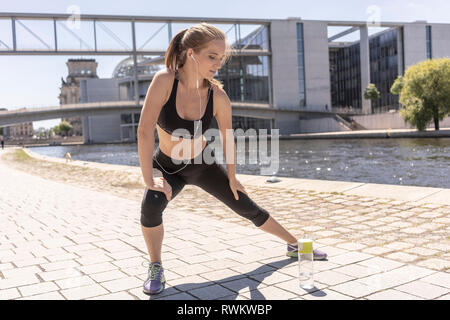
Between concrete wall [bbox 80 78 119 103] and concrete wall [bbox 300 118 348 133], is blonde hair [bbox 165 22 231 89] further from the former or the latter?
concrete wall [bbox 80 78 119 103]

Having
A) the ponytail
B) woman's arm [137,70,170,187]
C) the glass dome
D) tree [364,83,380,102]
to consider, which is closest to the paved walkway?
woman's arm [137,70,170,187]

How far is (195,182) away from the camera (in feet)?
11.2

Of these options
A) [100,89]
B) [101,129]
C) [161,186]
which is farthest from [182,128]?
[100,89]

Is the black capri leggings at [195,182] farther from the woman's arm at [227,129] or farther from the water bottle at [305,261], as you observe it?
the water bottle at [305,261]

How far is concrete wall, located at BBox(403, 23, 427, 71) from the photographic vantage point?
64.2 m

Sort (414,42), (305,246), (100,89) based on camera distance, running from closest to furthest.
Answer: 1. (305,246)
2. (414,42)
3. (100,89)

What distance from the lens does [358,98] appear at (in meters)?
72.2

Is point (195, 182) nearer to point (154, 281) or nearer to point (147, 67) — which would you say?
point (154, 281)

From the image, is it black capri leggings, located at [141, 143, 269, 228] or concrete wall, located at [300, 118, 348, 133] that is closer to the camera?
black capri leggings, located at [141, 143, 269, 228]

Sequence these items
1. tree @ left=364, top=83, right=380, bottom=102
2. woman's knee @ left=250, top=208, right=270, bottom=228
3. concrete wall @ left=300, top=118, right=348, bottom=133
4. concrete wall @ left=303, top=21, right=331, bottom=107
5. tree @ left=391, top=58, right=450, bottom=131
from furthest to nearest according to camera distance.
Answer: concrete wall @ left=303, top=21, right=331, bottom=107 → tree @ left=364, top=83, right=380, bottom=102 → concrete wall @ left=300, top=118, right=348, bottom=133 → tree @ left=391, top=58, right=450, bottom=131 → woman's knee @ left=250, top=208, right=270, bottom=228

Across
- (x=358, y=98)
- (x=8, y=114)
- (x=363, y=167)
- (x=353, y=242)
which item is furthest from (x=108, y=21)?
(x=353, y=242)

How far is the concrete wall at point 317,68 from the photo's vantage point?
6606cm

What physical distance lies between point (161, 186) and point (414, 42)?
70.5 meters
